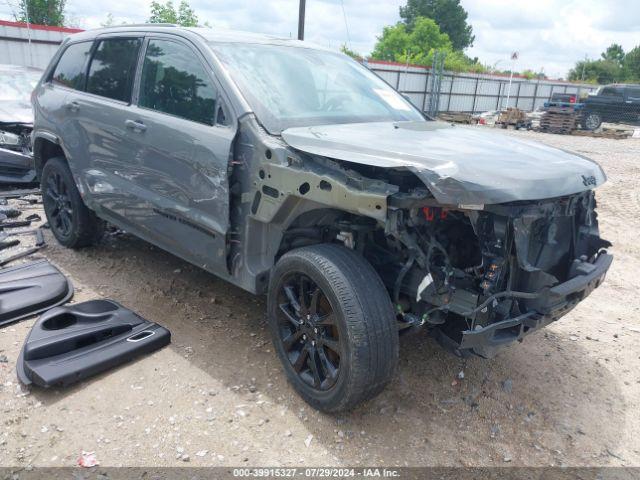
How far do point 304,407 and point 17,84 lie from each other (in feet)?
25.3

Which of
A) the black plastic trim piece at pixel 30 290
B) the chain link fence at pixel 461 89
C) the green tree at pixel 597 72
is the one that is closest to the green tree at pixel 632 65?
the green tree at pixel 597 72

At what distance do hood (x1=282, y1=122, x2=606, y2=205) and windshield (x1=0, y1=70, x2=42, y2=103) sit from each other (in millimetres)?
6726

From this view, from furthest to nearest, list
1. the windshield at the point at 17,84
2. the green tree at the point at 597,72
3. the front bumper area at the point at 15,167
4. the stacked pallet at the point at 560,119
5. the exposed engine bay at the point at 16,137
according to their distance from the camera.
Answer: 1. the green tree at the point at 597,72
2. the stacked pallet at the point at 560,119
3. the windshield at the point at 17,84
4. the exposed engine bay at the point at 16,137
5. the front bumper area at the point at 15,167

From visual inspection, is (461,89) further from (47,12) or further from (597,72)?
(597,72)

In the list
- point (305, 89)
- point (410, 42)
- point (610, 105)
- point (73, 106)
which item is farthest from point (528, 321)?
point (410, 42)

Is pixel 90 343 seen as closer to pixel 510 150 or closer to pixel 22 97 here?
pixel 510 150

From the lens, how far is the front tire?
8.37 feet

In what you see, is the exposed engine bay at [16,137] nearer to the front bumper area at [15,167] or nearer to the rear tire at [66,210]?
the front bumper area at [15,167]

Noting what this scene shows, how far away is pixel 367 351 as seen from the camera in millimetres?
2537

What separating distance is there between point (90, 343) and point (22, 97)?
6181 millimetres

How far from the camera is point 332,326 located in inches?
109

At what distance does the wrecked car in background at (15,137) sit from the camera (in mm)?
6934

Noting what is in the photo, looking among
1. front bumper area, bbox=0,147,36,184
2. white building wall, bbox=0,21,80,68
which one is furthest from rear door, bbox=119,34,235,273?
white building wall, bbox=0,21,80,68

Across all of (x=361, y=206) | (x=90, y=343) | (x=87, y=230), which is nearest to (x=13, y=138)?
(x=87, y=230)
